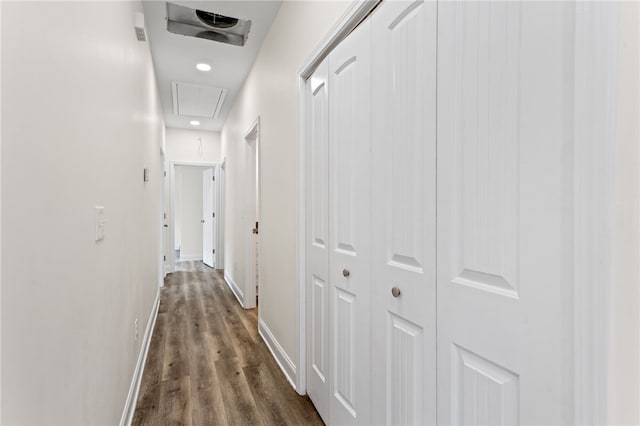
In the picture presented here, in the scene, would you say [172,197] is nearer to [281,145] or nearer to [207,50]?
[207,50]

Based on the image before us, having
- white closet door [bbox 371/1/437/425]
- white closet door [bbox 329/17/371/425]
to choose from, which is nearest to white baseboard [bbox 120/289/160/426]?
white closet door [bbox 329/17/371/425]

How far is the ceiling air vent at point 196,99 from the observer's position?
3969 millimetres

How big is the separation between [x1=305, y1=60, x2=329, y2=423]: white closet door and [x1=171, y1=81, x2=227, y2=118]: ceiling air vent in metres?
2.57

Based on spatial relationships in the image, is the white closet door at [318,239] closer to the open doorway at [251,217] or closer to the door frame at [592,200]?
the door frame at [592,200]

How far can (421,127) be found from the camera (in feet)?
3.35

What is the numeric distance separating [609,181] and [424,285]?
1.83 ft

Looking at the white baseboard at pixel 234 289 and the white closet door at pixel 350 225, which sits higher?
the white closet door at pixel 350 225

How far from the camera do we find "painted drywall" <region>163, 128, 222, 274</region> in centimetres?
566

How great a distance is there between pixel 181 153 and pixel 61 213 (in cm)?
541

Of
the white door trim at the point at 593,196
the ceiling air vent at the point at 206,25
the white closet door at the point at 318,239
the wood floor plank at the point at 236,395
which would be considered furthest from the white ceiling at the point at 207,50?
the wood floor plank at the point at 236,395

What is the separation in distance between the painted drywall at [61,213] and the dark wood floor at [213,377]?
0.41 meters

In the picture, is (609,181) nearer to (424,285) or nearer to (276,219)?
(424,285)

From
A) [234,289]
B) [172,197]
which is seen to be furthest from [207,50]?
[172,197]

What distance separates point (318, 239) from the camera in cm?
183
